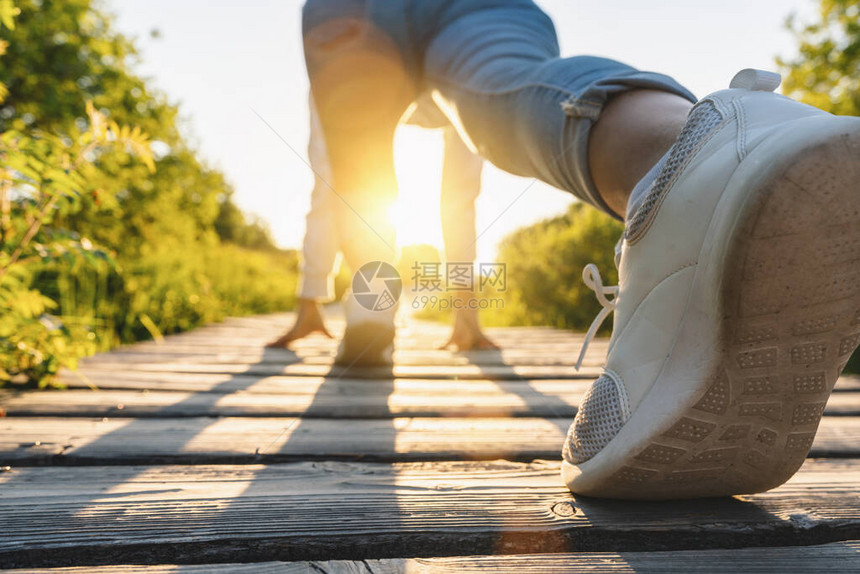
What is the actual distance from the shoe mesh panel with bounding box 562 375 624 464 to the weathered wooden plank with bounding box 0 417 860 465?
0.72ft

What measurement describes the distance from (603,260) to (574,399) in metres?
3.04

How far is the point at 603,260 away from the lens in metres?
4.36

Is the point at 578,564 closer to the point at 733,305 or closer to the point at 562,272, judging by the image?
the point at 733,305

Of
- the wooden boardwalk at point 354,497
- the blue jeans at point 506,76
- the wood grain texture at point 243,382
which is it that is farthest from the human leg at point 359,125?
the wooden boardwalk at point 354,497

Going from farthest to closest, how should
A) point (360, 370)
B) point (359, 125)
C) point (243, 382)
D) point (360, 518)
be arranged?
point (360, 370) → point (243, 382) → point (359, 125) → point (360, 518)

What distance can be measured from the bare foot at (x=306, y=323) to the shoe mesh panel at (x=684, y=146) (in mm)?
2377

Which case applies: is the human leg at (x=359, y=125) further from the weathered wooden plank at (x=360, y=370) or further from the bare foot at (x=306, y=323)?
the bare foot at (x=306, y=323)

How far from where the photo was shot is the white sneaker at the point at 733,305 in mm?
546

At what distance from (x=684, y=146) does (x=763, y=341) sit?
0.24 metres

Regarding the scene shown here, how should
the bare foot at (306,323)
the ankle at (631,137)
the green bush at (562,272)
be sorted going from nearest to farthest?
the ankle at (631,137)
the bare foot at (306,323)
the green bush at (562,272)

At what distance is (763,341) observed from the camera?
59 cm

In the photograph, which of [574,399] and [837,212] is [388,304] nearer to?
[574,399]

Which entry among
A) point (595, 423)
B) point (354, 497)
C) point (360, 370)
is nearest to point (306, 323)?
point (360, 370)

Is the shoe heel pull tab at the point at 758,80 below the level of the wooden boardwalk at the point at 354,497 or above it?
above
